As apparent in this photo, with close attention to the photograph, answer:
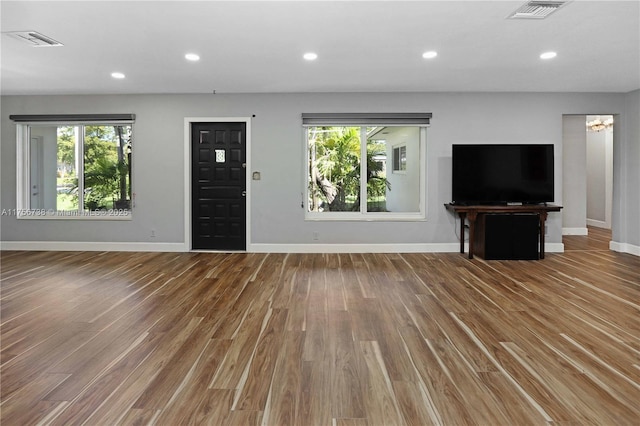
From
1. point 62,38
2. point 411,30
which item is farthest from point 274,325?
point 62,38

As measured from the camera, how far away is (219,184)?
6.47 meters

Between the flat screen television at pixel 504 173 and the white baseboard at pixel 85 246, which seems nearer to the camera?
the flat screen television at pixel 504 173

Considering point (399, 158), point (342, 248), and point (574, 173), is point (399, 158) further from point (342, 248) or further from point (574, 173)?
point (574, 173)

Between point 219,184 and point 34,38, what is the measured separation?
9.85 ft

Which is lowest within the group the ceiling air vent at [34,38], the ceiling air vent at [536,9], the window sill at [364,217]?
the window sill at [364,217]

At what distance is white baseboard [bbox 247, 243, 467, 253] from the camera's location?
20.9 feet

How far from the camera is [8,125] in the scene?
6609 millimetres

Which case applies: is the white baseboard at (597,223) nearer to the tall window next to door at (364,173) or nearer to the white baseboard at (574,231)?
the white baseboard at (574,231)

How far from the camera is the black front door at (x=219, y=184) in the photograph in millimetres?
6441

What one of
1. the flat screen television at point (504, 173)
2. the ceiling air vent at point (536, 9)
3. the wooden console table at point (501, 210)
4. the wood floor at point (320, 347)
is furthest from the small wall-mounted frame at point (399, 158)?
the ceiling air vent at point (536, 9)

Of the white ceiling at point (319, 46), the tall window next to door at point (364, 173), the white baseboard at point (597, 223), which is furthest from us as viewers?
the white baseboard at point (597, 223)

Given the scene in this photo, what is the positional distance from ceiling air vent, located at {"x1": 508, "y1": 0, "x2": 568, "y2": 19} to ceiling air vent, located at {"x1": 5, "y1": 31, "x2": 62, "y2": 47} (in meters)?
4.16

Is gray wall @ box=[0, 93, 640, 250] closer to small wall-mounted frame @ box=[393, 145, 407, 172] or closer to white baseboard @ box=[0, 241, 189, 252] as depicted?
white baseboard @ box=[0, 241, 189, 252]

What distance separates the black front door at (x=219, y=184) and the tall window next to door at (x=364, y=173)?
1.05m
